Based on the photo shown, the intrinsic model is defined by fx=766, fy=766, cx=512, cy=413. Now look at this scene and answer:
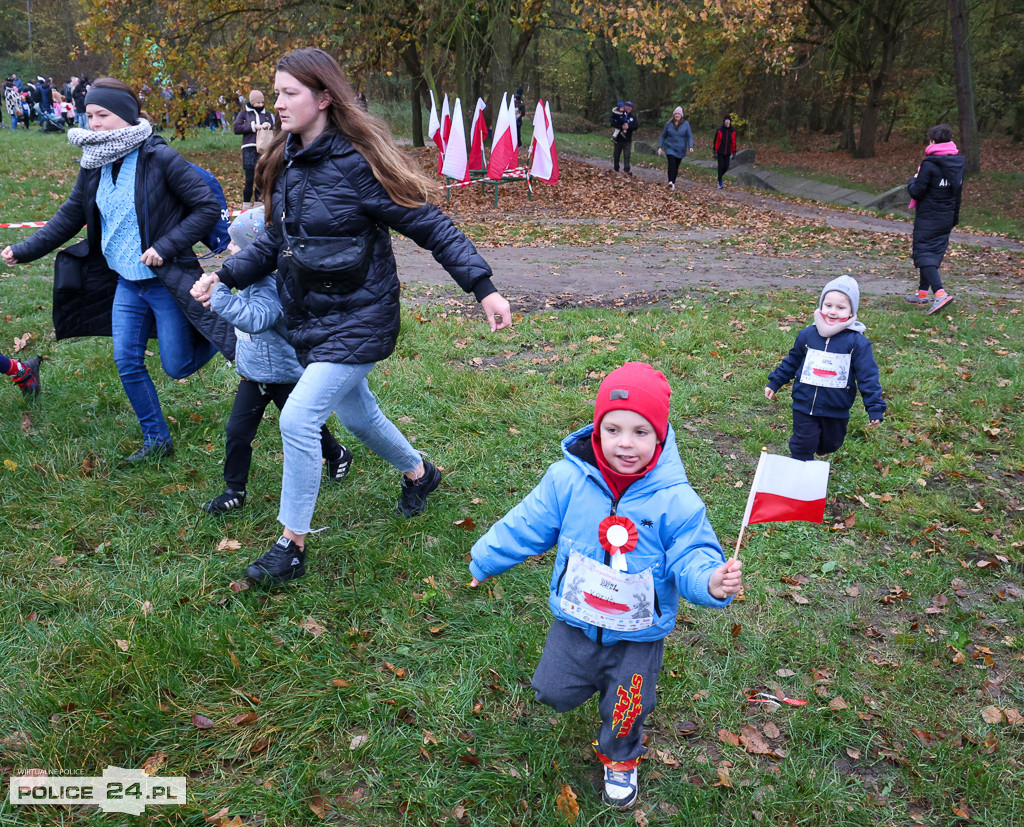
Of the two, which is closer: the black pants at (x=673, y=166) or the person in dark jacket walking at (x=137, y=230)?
the person in dark jacket walking at (x=137, y=230)

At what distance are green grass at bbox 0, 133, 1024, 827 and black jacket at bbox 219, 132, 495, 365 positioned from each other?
1.15m

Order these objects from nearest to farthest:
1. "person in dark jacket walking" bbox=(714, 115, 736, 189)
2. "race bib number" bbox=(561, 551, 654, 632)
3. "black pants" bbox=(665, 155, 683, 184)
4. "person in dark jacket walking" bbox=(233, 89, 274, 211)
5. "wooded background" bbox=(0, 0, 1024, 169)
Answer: "race bib number" bbox=(561, 551, 654, 632) → "person in dark jacket walking" bbox=(233, 89, 274, 211) → "wooded background" bbox=(0, 0, 1024, 169) → "black pants" bbox=(665, 155, 683, 184) → "person in dark jacket walking" bbox=(714, 115, 736, 189)

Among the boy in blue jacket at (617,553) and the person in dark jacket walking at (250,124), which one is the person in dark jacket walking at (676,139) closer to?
the person in dark jacket walking at (250,124)

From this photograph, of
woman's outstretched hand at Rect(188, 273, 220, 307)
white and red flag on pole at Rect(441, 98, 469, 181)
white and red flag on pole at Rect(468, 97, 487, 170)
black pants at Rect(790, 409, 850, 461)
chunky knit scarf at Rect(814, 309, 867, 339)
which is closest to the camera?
woman's outstretched hand at Rect(188, 273, 220, 307)

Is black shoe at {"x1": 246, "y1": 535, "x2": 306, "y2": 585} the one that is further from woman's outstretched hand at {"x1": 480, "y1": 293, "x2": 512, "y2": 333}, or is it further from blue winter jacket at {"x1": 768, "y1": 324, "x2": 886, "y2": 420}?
blue winter jacket at {"x1": 768, "y1": 324, "x2": 886, "y2": 420}

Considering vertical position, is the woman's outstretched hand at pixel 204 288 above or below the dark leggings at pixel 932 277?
above

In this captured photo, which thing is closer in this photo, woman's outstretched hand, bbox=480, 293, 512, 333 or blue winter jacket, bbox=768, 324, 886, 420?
woman's outstretched hand, bbox=480, 293, 512, 333

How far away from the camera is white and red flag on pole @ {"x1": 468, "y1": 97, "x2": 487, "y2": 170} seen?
690 inches

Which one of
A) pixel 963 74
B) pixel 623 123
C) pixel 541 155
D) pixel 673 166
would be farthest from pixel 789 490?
pixel 963 74

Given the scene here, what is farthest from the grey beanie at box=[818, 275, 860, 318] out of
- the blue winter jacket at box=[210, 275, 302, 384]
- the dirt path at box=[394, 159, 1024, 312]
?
the dirt path at box=[394, 159, 1024, 312]

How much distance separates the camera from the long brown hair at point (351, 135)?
3.21 meters

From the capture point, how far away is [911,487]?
506 centimetres

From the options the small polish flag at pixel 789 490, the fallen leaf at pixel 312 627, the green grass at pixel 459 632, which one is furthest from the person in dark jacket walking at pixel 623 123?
the fallen leaf at pixel 312 627

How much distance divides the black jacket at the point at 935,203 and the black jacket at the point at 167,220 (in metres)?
8.34
